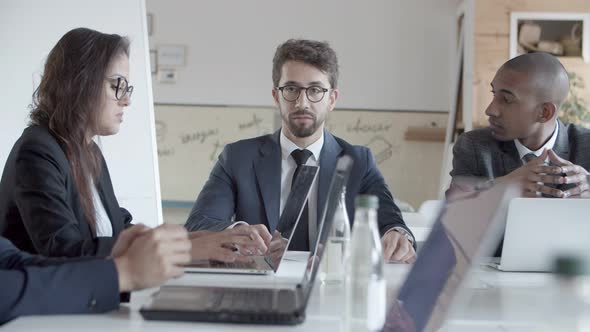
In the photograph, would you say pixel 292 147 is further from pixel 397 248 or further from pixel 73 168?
pixel 73 168

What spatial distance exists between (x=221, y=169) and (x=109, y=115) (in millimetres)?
694

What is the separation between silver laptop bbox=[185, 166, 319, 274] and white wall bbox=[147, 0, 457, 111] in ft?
11.2

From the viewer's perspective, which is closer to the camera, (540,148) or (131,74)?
(540,148)

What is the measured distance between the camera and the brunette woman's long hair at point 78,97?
6.73 feet

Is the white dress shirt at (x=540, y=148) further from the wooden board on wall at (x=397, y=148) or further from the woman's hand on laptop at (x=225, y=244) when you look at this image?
the wooden board on wall at (x=397, y=148)

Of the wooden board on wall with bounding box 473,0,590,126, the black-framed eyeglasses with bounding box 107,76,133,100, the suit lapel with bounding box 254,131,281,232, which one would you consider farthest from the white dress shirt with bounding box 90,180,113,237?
the wooden board on wall with bounding box 473,0,590,126

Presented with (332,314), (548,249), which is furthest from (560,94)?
(332,314)

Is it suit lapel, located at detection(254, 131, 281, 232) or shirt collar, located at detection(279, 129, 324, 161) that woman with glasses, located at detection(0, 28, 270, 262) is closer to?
suit lapel, located at detection(254, 131, 281, 232)

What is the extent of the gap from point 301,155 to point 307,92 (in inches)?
10.0

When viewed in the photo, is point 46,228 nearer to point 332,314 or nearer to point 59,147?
point 59,147

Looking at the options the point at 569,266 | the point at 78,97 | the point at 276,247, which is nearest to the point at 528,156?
the point at 276,247

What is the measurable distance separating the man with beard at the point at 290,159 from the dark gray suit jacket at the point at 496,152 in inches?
12.7

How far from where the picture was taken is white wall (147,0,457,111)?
521cm

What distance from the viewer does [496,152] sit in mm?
2676
